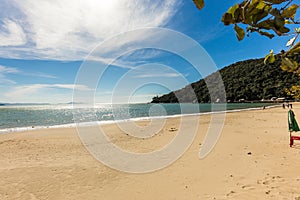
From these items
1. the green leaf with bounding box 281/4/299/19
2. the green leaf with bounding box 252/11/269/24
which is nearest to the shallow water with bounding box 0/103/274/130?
the green leaf with bounding box 252/11/269/24

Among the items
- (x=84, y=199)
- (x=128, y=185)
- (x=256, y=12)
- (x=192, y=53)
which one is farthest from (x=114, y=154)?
(x=256, y=12)

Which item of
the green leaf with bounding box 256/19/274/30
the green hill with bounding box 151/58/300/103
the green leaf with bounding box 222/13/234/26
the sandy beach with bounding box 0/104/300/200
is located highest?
the green hill with bounding box 151/58/300/103

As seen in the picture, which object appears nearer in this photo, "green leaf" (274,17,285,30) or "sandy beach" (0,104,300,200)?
"green leaf" (274,17,285,30)

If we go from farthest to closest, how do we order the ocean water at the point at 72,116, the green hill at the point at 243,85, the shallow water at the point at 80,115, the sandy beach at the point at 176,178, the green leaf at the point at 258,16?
1. the green hill at the point at 243,85
2. the shallow water at the point at 80,115
3. the ocean water at the point at 72,116
4. the sandy beach at the point at 176,178
5. the green leaf at the point at 258,16

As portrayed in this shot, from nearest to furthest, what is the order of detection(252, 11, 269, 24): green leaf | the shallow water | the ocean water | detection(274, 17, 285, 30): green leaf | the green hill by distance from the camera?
detection(274, 17, 285, 30): green leaf, detection(252, 11, 269, 24): green leaf, the ocean water, the shallow water, the green hill

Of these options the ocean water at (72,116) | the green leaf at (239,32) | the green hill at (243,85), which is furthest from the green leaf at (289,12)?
the green hill at (243,85)

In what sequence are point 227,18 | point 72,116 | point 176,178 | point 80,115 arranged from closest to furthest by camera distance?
point 227,18
point 176,178
point 72,116
point 80,115

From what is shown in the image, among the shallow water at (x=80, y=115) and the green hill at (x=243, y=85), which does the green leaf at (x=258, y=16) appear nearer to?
the shallow water at (x=80, y=115)

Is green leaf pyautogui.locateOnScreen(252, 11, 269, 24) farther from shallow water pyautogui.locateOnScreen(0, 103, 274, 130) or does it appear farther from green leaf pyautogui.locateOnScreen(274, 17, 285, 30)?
shallow water pyautogui.locateOnScreen(0, 103, 274, 130)

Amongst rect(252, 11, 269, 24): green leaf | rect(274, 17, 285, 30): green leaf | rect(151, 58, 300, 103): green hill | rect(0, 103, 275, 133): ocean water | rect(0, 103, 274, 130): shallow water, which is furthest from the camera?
rect(151, 58, 300, 103): green hill

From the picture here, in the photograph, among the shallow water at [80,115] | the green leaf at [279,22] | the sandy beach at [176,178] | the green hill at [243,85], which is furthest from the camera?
the green hill at [243,85]

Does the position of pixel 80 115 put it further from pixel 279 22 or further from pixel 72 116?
pixel 279 22

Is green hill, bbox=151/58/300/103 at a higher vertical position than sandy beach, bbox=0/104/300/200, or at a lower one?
higher

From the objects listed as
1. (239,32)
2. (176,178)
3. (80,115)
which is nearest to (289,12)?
(239,32)
